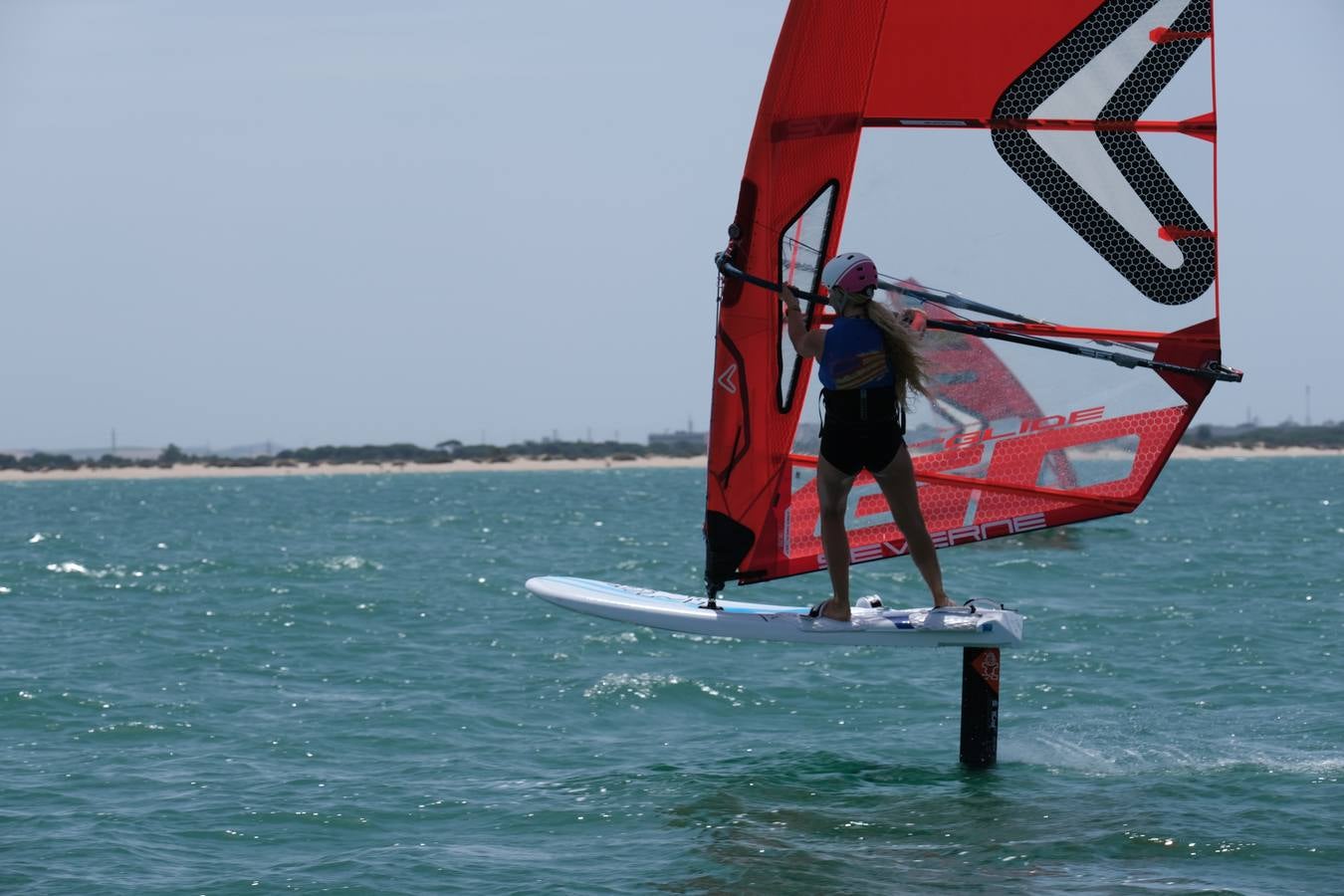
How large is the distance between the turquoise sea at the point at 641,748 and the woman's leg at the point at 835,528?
1.15m

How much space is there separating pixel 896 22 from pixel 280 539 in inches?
1096

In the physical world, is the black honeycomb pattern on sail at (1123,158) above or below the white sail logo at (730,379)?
Answer: above

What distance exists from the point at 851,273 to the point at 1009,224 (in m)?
1.04

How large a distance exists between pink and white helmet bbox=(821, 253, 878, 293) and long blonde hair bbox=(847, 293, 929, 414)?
5 cm

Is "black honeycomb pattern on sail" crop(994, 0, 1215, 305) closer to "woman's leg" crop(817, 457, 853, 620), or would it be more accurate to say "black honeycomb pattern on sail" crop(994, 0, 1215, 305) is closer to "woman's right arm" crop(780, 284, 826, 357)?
"woman's right arm" crop(780, 284, 826, 357)

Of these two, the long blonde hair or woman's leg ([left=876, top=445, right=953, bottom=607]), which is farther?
woman's leg ([left=876, top=445, right=953, bottom=607])

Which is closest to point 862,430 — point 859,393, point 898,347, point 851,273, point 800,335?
point 859,393

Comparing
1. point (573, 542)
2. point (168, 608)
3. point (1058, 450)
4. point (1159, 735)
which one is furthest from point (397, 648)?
point (573, 542)

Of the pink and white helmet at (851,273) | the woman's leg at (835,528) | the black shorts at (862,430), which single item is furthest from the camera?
the woman's leg at (835,528)

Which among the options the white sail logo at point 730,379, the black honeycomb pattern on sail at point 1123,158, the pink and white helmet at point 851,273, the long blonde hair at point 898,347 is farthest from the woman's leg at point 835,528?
the black honeycomb pattern on sail at point 1123,158

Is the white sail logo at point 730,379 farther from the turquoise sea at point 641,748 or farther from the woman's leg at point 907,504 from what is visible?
the turquoise sea at point 641,748

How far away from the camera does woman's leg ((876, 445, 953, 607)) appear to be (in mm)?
7688

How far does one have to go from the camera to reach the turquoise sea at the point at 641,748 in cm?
752

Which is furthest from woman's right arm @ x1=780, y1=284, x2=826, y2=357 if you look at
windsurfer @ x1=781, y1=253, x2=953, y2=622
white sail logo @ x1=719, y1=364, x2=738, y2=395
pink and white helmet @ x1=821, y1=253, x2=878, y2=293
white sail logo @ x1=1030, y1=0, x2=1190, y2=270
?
white sail logo @ x1=1030, y1=0, x2=1190, y2=270
